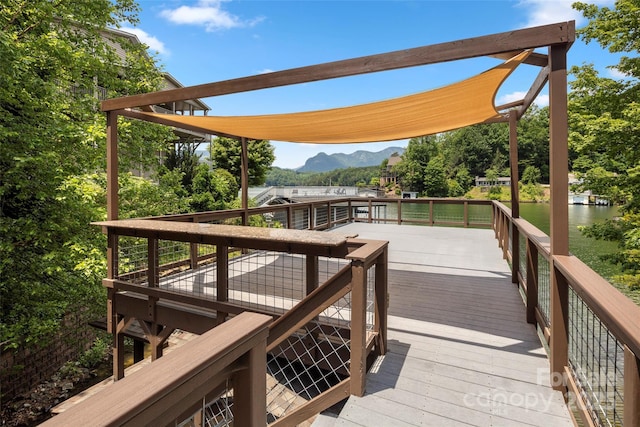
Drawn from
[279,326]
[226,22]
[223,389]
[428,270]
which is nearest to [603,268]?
[428,270]

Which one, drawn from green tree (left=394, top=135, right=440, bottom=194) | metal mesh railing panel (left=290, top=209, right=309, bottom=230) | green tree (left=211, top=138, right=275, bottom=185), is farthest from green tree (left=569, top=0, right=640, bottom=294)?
green tree (left=394, top=135, right=440, bottom=194)

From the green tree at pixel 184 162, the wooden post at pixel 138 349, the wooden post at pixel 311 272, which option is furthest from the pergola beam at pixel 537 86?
the green tree at pixel 184 162

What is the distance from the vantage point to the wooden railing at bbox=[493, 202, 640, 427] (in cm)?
118

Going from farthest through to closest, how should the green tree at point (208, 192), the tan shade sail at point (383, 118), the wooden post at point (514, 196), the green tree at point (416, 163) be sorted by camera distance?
1. the green tree at point (416, 163)
2. the green tree at point (208, 192)
3. the wooden post at point (514, 196)
4. the tan shade sail at point (383, 118)

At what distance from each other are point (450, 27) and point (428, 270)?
1445cm

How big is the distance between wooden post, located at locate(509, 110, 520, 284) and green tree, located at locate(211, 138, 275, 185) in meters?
18.3

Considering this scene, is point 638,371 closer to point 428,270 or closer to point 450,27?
point 428,270

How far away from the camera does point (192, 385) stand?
0.76 m

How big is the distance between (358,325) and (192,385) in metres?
1.56

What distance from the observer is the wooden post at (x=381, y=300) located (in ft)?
8.23

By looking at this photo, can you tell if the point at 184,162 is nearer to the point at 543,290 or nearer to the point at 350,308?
the point at 350,308

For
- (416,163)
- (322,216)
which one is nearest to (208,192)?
(322,216)

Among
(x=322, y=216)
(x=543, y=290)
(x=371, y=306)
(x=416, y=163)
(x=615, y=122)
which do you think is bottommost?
(x=371, y=306)

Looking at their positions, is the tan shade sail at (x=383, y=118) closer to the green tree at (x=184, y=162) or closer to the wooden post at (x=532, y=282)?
the wooden post at (x=532, y=282)
